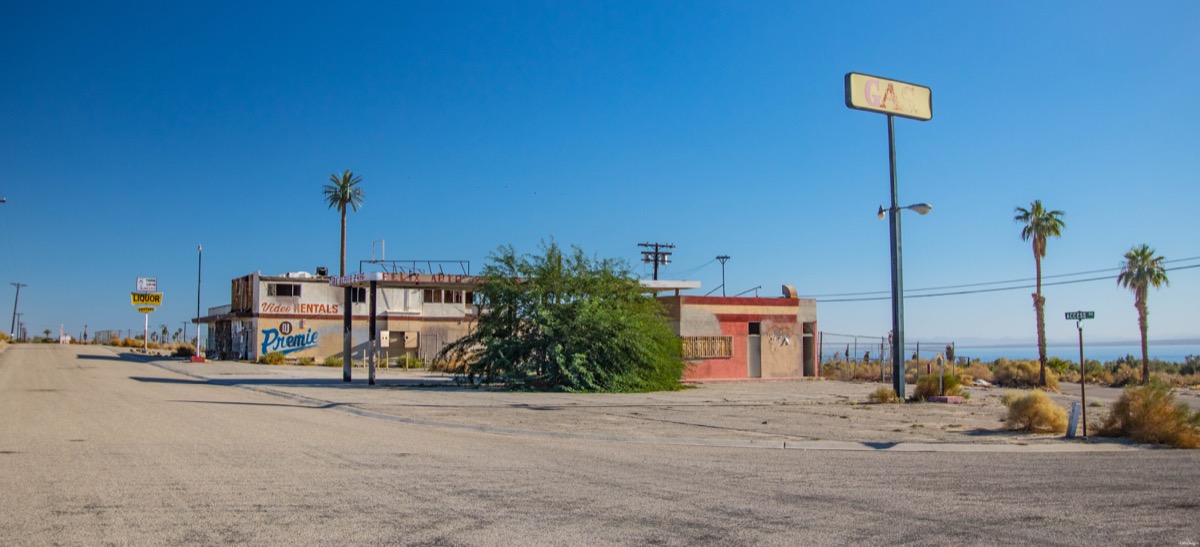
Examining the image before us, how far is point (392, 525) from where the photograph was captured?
718cm

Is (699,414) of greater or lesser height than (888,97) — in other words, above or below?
below

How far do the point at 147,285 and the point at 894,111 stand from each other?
58739mm

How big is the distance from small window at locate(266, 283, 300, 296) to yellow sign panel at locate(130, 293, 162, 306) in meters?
16.4

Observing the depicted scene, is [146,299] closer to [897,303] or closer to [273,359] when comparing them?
[273,359]

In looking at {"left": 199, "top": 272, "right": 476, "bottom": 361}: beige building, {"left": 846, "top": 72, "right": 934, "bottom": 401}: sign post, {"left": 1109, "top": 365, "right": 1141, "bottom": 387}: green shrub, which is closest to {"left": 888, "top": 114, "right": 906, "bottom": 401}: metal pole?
{"left": 846, "top": 72, "right": 934, "bottom": 401}: sign post

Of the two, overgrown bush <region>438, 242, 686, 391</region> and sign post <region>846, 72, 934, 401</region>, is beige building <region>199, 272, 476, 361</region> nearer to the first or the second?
overgrown bush <region>438, 242, 686, 391</region>

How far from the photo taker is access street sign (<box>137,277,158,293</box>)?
212ft

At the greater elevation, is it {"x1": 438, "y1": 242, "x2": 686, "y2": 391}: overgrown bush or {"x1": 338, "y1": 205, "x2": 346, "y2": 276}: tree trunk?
{"x1": 338, "y1": 205, "x2": 346, "y2": 276}: tree trunk

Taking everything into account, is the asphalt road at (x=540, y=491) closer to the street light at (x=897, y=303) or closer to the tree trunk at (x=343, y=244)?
the street light at (x=897, y=303)

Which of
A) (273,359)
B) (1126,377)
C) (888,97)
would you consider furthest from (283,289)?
(1126,377)

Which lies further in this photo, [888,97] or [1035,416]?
[888,97]

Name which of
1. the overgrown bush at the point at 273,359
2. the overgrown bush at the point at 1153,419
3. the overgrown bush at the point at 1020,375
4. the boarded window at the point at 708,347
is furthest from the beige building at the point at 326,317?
the overgrown bush at the point at 1153,419

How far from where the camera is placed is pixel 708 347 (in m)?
36.5

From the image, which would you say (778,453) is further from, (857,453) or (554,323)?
(554,323)
